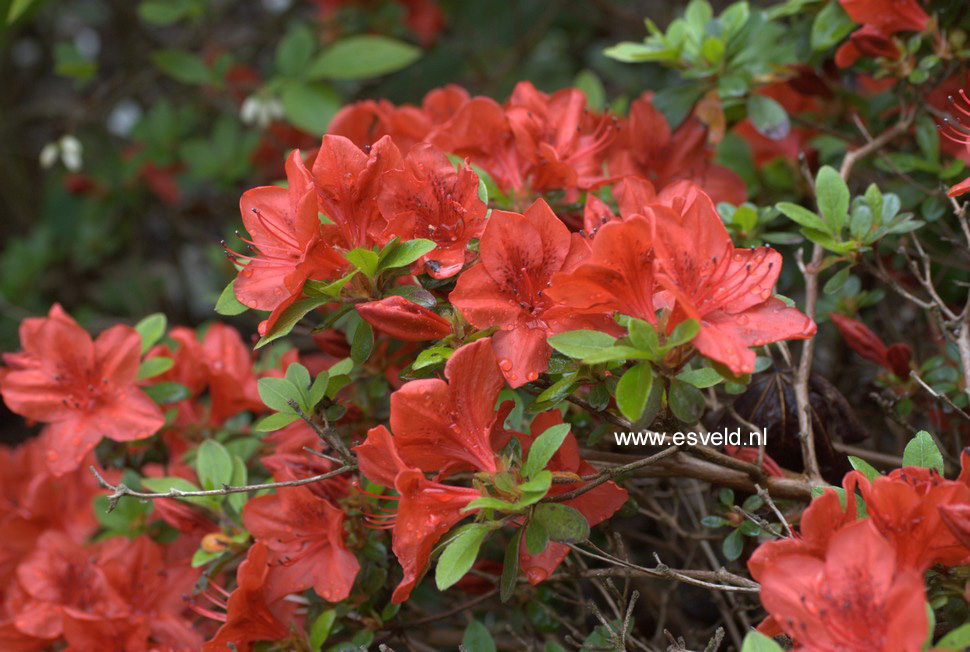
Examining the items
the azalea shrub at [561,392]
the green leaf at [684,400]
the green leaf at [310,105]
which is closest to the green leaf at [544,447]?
the azalea shrub at [561,392]

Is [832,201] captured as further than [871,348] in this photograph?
No

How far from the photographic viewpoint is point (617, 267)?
0.94 meters

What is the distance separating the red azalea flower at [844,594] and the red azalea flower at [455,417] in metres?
0.31

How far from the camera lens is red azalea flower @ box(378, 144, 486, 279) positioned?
106cm

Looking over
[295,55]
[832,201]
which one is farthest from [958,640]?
[295,55]

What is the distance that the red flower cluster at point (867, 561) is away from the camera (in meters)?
0.79

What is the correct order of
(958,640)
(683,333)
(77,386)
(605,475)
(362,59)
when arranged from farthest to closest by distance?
1. (362,59)
2. (77,386)
3. (605,475)
4. (683,333)
5. (958,640)

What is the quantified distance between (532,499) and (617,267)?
24 cm

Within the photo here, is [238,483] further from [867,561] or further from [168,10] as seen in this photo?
[168,10]

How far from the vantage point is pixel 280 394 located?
1145mm

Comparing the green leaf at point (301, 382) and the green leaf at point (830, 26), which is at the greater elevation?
the green leaf at point (830, 26)

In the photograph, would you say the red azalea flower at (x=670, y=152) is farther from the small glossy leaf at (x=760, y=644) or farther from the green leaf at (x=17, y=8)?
the green leaf at (x=17, y=8)

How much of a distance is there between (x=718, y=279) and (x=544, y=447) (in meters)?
0.25

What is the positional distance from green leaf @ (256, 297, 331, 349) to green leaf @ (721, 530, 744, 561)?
55 cm
